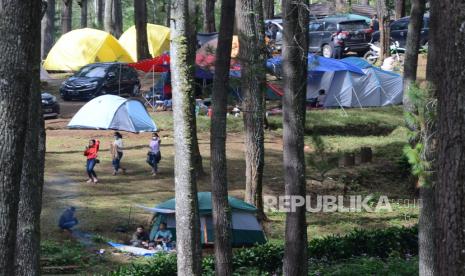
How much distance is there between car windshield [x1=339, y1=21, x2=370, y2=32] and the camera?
140 feet

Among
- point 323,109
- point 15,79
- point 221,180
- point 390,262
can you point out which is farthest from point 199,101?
point 15,79

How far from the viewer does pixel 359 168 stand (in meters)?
27.1

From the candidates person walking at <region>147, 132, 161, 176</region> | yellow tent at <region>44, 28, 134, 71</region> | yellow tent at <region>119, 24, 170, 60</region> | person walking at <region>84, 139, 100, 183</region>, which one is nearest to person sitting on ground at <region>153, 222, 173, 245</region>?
person walking at <region>84, 139, 100, 183</region>

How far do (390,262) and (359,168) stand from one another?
864 cm

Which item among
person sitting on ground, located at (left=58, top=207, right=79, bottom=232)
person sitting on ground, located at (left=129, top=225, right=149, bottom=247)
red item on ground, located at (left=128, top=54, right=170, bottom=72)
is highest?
red item on ground, located at (left=128, top=54, right=170, bottom=72)

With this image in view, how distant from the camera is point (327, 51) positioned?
43531 millimetres

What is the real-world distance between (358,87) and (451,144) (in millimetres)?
29598

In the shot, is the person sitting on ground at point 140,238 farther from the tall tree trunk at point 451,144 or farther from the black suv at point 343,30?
the black suv at point 343,30

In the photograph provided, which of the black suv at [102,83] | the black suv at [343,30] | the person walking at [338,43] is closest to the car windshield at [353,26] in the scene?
the black suv at [343,30]

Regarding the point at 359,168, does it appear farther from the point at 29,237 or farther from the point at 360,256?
the point at 29,237

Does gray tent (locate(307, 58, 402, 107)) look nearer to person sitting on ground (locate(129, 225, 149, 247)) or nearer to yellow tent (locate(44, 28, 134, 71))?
yellow tent (locate(44, 28, 134, 71))

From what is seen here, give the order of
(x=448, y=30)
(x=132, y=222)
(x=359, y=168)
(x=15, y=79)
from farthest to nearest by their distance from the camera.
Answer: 1. (x=359, y=168)
2. (x=132, y=222)
3. (x=15, y=79)
4. (x=448, y=30)

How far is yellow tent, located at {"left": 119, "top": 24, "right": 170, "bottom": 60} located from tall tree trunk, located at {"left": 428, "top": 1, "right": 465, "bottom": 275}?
40.5 meters

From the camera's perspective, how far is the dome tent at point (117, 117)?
97.6 ft
